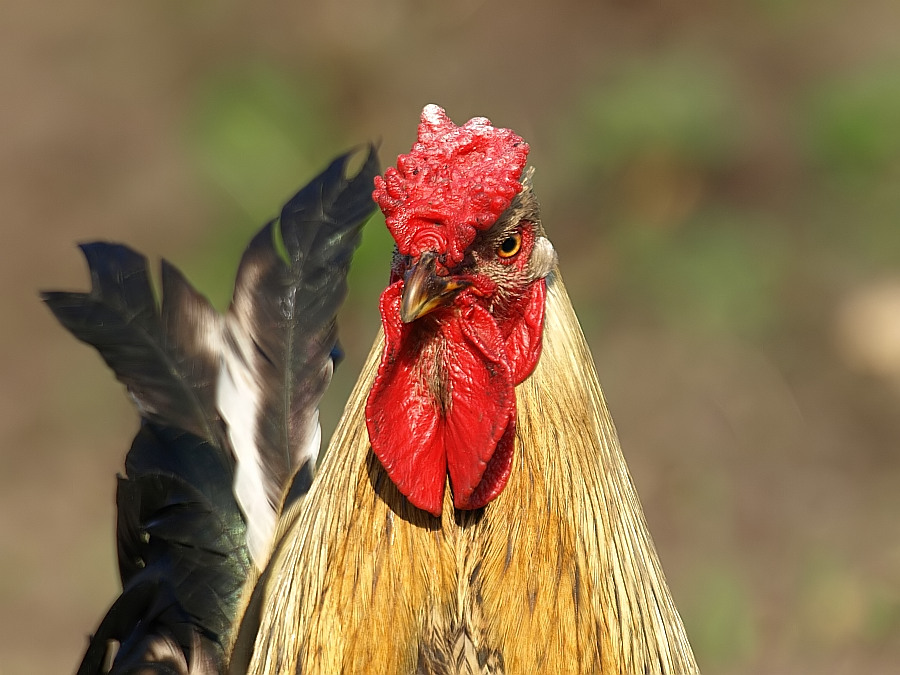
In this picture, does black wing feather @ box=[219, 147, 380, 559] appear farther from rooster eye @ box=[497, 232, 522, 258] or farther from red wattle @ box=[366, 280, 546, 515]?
rooster eye @ box=[497, 232, 522, 258]

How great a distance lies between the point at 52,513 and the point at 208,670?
300 cm

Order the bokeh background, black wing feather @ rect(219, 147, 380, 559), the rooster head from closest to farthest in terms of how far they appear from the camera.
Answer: the rooster head → black wing feather @ rect(219, 147, 380, 559) → the bokeh background

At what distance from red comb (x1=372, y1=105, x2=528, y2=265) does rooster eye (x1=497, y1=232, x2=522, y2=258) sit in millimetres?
96

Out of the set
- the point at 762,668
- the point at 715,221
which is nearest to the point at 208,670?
the point at 762,668

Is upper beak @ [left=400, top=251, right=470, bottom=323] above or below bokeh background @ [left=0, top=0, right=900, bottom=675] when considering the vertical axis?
below

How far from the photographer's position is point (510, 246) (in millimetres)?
2182

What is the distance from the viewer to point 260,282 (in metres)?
2.93

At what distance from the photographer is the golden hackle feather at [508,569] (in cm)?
216

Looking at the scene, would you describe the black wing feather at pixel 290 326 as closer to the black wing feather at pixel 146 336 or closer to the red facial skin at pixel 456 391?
the black wing feather at pixel 146 336

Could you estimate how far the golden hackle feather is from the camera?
2.16 meters

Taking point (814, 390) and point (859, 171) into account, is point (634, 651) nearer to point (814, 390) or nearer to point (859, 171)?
point (814, 390)

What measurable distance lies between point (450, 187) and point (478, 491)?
0.60 meters

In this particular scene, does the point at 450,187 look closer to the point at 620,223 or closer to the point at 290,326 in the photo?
the point at 290,326

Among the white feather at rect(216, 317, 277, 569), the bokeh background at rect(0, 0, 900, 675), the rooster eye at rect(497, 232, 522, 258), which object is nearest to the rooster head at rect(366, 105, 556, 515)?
the rooster eye at rect(497, 232, 522, 258)
